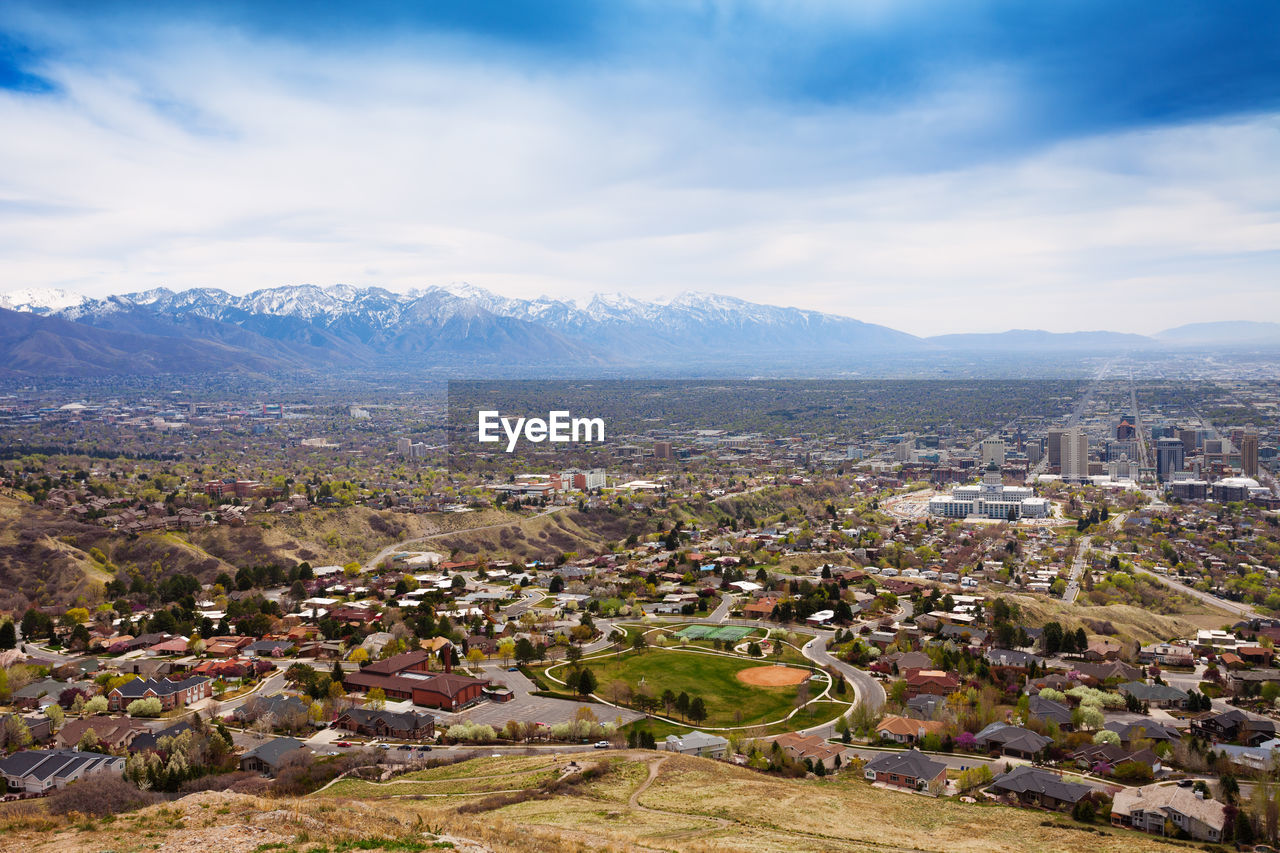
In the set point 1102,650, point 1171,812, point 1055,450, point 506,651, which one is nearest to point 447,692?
point 506,651

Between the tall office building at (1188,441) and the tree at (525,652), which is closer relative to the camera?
the tree at (525,652)

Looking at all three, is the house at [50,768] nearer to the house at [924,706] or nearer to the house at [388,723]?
the house at [388,723]

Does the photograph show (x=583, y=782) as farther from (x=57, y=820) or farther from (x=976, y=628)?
(x=976, y=628)

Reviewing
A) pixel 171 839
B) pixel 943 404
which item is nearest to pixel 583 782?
pixel 171 839

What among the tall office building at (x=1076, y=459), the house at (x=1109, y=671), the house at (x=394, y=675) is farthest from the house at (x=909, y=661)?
the tall office building at (x=1076, y=459)

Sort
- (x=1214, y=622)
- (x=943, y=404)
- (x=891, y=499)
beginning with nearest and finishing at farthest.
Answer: (x=1214, y=622) → (x=891, y=499) → (x=943, y=404)

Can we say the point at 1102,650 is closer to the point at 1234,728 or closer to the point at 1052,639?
the point at 1052,639
